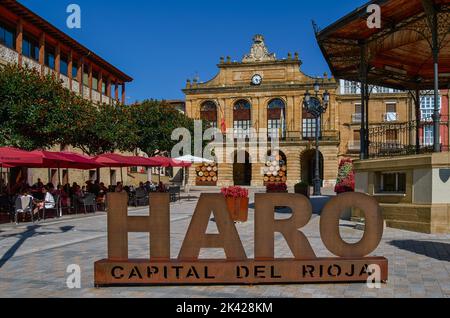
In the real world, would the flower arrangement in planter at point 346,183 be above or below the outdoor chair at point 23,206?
above

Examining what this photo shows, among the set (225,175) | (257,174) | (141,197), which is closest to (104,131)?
(141,197)

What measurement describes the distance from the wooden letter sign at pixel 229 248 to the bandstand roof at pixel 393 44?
7400 millimetres

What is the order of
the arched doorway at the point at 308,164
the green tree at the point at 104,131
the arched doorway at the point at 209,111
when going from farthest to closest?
1. the arched doorway at the point at 209,111
2. the arched doorway at the point at 308,164
3. the green tree at the point at 104,131

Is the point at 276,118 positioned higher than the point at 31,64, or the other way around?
the point at 31,64

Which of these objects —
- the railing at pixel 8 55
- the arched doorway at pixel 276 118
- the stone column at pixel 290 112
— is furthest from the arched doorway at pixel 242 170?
the railing at pixel 8 55

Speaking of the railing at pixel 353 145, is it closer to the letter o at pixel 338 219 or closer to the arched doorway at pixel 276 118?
the arched doorway at pixel 276 118

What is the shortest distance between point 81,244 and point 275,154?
4412 centimetres

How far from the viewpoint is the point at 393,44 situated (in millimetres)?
16000

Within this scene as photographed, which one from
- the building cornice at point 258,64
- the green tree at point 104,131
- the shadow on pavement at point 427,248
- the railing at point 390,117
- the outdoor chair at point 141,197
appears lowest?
the shadow on pavement at point 427,248

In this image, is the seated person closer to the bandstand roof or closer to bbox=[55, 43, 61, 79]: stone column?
the bandstand roof

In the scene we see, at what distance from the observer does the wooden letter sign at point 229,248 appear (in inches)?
259

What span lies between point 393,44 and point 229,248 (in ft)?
38.5

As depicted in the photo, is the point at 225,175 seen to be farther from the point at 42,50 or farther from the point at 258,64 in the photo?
the point at 42,50

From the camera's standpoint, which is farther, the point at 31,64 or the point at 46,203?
the point at 31,64
